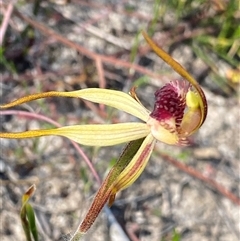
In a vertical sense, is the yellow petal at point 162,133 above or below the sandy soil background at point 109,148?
above

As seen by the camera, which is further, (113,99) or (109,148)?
(109,148)

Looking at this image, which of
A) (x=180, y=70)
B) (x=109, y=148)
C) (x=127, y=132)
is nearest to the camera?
(x=180, y=70)

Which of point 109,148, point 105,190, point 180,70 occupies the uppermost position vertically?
point 180,70

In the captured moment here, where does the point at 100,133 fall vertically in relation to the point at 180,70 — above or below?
below

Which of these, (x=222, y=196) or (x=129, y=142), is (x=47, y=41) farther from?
(x=129, y=142)

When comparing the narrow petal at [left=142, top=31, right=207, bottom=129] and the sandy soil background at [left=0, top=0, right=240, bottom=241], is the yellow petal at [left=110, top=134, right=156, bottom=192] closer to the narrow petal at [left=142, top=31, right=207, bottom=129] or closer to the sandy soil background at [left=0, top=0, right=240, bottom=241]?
the narrow petal at [left=142, top=31, right=207, bottom=129]

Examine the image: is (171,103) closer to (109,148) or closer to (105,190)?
(105,190)

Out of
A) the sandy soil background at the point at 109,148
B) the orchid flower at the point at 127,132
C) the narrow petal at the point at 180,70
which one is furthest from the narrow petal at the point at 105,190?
the sandy soil background at the point at 109,148

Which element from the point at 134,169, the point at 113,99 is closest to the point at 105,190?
the point at 134,169

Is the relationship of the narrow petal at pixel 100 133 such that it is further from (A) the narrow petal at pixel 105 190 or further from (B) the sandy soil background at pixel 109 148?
(B) the sandy soil background at pixel 109 148
